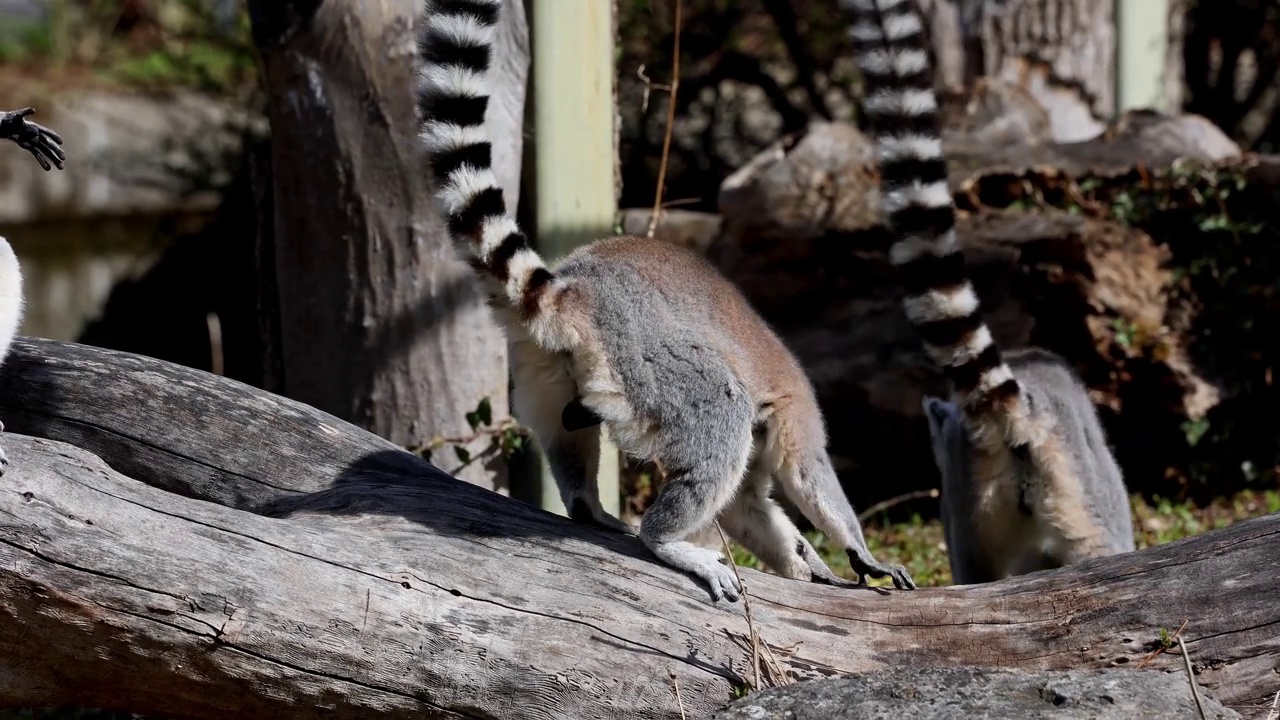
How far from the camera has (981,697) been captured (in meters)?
3.11

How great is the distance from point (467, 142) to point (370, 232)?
164cm

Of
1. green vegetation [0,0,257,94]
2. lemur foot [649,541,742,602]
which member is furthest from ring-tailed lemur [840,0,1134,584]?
green vegetation [0,0,257,94]

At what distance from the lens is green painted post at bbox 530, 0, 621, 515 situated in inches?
212

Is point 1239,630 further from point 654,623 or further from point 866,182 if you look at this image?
point 866,182

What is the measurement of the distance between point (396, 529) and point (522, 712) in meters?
0.68

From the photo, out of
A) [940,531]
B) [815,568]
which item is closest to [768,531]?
[815,568]

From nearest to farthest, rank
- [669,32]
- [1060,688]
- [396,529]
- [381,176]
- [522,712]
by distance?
[1060,688] → [522,712] → [396,529] → [381,176] → [669,32]

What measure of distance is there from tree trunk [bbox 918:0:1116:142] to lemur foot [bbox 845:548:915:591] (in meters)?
5.74

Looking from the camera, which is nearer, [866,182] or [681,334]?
[681,334]

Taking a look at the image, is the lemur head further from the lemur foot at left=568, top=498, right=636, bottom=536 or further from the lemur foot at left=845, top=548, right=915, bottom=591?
the lemur foot at left=568, top=498, right=636, bottom=536

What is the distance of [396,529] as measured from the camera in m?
3.71

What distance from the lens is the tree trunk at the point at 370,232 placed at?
16.5 feet

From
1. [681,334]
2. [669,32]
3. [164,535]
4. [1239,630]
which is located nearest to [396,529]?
[164,535]

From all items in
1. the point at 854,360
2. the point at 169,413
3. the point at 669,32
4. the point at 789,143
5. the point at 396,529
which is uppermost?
the point at 669,32
